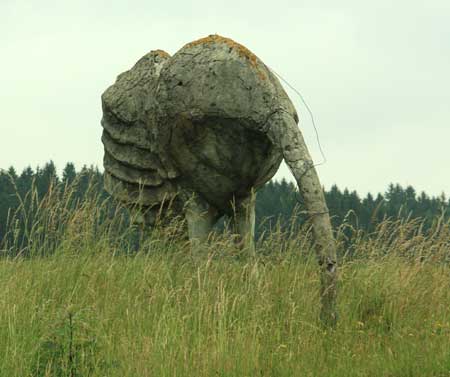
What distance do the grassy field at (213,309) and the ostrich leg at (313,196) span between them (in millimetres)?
211

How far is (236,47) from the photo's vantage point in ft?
24.5

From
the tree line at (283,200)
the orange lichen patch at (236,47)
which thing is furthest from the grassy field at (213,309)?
the tree line at (283,200)

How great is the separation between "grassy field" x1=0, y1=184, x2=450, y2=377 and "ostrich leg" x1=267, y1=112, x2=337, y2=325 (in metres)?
0.21

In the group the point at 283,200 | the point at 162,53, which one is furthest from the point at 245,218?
the point at 283,200

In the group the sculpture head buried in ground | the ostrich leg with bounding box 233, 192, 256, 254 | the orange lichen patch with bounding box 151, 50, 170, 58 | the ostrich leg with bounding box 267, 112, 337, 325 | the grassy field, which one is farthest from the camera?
the orange lichen patch with bounding box 151, 50, 170, 58

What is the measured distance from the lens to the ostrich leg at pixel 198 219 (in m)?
8.03

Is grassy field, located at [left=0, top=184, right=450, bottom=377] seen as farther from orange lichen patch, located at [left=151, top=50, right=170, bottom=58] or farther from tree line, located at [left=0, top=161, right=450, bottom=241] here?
tree line, located at [left=0, top=161, right=450, bottom=241]

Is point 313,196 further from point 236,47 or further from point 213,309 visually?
point 236,47

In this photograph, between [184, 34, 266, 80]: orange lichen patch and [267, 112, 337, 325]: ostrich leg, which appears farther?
[184, 34, 266, 80]: orange lichen patch

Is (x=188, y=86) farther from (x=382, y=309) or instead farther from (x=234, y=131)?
(x=382, y=309)

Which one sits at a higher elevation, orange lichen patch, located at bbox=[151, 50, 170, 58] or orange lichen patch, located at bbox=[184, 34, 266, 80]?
orange lichen patch, located at bbox=[151, 50, 170, 58]

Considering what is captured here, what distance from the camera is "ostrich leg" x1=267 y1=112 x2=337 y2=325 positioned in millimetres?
6762

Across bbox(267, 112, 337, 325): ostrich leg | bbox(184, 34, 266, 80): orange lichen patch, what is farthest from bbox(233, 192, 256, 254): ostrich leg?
bbox(184, 34, 266, 80): orange lichen patch

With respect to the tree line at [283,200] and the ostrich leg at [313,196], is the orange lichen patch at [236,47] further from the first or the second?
the tree line at [283,200]
